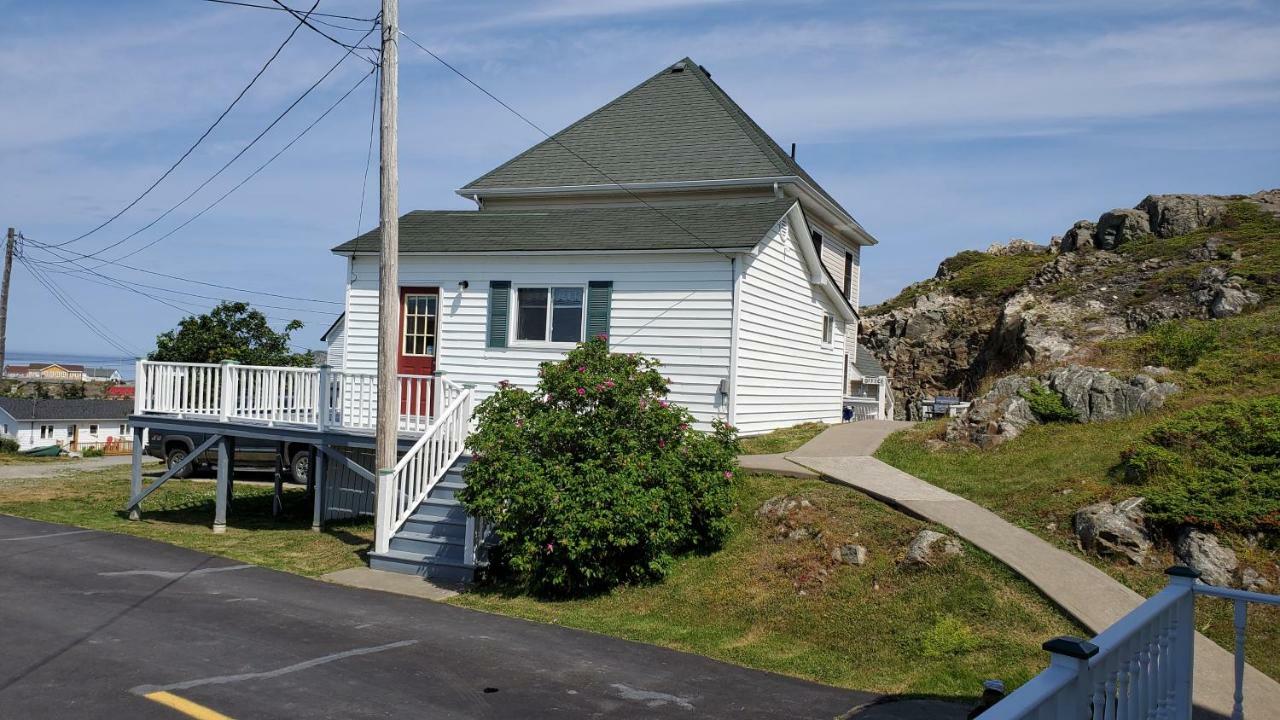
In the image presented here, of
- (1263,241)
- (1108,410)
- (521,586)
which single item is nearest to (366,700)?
(521,586)

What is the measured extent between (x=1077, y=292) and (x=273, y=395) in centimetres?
2381

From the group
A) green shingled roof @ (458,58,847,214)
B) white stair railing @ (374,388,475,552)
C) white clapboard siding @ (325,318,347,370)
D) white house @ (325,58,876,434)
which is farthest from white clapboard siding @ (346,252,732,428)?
white clapboard siding @ (325,318,347,370)

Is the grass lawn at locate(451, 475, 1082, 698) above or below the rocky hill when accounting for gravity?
below

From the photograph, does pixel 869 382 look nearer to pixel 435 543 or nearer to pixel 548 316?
pixel 548 316

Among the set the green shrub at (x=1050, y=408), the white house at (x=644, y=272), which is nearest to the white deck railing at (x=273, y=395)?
the white house at (x=644, y=272)

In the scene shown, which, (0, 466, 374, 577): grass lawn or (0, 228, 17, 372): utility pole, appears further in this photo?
(0, 228, 17, 372): utility pole

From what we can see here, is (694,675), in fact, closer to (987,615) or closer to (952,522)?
(987,615)

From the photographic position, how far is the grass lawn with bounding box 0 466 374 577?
14.3 m

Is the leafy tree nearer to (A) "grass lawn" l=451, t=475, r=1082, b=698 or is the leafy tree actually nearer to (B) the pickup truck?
(B) the pickup truck

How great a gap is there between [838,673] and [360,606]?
5.45 meters

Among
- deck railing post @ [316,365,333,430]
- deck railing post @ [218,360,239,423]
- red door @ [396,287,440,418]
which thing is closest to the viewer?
deck railing post @ [316,365,333,430]

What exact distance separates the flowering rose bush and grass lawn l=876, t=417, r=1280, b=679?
3.34 meters

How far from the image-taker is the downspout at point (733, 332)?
16219 millimetres

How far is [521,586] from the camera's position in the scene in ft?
38.5
